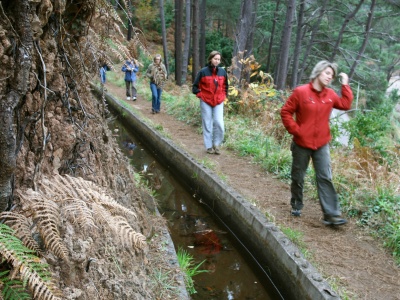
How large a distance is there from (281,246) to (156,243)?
1.35 metres

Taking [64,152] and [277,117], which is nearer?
[64,152]

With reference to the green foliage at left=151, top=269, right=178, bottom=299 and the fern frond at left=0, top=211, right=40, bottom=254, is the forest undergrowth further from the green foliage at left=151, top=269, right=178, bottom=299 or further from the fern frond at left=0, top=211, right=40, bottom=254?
the fern frond at left=0, top=211, right=40, bottom=254

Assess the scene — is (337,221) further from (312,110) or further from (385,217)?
(312,110)

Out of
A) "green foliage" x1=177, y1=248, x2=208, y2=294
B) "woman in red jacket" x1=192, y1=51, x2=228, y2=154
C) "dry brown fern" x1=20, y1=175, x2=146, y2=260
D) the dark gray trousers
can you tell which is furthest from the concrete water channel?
"dry brown fern" x1=20, y1=175, x2=146, y2=260

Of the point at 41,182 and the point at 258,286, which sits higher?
the point at 41,182

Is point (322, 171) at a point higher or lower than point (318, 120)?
lower

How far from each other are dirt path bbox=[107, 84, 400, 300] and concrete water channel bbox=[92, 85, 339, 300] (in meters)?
0.31

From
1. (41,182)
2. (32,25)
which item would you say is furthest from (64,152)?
(32,25)

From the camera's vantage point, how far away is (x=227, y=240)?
5777 millimetres

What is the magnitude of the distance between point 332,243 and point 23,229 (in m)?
3.88

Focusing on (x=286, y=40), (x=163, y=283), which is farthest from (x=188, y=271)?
(x=286, y=40)

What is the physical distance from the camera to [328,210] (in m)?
5.12

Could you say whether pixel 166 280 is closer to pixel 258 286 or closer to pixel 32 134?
pixel 258 286

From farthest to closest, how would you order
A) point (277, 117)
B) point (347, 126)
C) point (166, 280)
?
point (277, 117) → point (347, 126) → point (166, 280)
